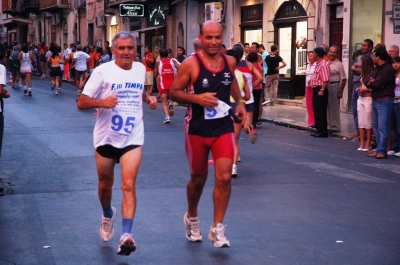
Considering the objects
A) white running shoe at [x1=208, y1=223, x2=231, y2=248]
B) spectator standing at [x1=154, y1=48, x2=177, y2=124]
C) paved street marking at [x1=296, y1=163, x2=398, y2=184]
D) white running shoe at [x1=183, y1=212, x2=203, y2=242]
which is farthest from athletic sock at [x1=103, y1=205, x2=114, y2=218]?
spectator standing at [x1=154, y1=48, x2=177, y2=124]

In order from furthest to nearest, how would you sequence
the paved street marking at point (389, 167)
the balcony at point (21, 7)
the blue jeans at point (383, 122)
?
the balcony at point (21, 7) → the blue jeans at point (383, 122) → the paved street marking at point (389, 167)

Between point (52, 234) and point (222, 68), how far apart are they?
214 centimetres

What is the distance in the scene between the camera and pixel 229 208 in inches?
325

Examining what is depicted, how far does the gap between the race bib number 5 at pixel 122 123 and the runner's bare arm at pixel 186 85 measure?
44 centimetres

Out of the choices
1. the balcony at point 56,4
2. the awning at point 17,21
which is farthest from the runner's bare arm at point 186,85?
the awning at point 17,21

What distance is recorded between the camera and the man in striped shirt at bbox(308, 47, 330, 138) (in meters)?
15.9

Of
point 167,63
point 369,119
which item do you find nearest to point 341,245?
point 369,119

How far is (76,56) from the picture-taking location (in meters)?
29.5

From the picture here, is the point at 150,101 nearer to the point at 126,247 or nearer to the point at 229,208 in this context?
the point at 126,247

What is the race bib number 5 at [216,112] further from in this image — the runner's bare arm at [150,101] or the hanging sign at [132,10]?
the hanging sign at [132,10]

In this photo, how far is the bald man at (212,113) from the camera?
21.2ft

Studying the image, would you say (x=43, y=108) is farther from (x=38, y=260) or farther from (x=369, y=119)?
(x=38, y=260)

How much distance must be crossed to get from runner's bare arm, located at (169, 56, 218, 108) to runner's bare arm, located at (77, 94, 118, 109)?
1.86ft

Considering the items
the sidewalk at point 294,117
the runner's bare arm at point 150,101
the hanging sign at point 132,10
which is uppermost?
the hanging sign at point 132,10
